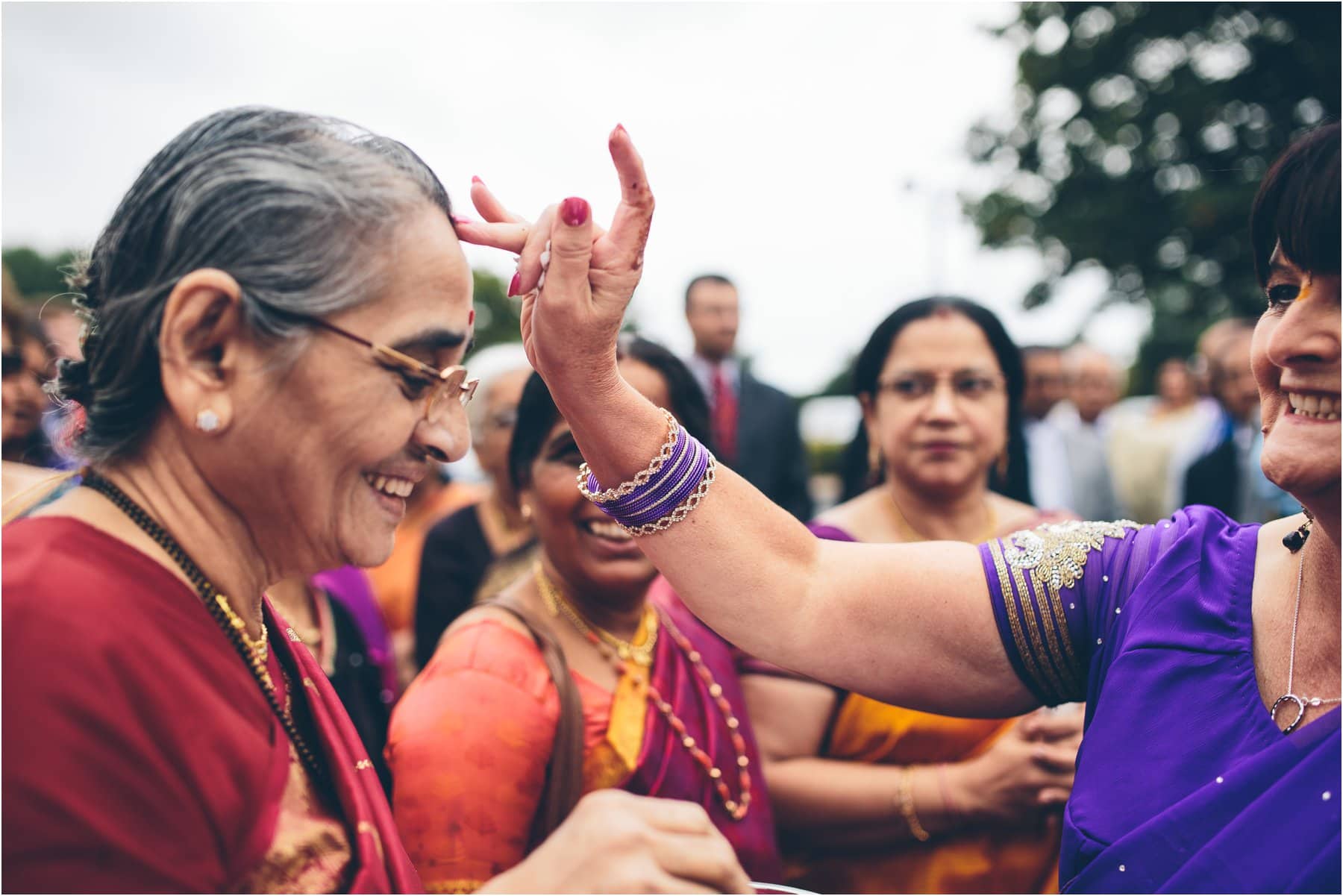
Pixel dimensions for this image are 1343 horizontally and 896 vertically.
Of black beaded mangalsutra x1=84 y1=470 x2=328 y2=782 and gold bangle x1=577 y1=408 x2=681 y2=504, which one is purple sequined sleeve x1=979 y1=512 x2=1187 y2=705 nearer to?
gold bangle x1=577 y1=408 x2=681 y2=504

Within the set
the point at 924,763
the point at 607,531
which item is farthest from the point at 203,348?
the point at 924,763

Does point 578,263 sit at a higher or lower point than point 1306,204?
lower

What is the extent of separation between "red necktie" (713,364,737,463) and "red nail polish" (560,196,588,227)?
4.43 m

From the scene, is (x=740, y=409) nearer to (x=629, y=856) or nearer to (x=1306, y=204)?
(x=1306, y=204)

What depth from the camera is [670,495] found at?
186 cm

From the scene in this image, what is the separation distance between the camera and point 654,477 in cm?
184

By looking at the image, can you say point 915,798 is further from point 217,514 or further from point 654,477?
point 217,514

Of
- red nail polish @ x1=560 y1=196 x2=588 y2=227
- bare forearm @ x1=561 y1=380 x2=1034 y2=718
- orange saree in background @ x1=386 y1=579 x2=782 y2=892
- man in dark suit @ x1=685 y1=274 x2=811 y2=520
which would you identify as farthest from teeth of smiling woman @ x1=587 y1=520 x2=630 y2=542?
man in dark suit @ x1=685 y1=274 x2=811 y2=520

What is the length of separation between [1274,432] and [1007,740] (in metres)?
1.23

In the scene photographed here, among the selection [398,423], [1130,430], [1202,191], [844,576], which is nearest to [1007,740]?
[844,576]

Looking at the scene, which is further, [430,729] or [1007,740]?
[1007,740]

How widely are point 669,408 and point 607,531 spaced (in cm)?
38

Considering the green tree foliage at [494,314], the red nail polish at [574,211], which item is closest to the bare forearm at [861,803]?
the red nail polish at [574,211]

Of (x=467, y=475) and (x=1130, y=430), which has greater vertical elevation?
(x=1130, y=430)
